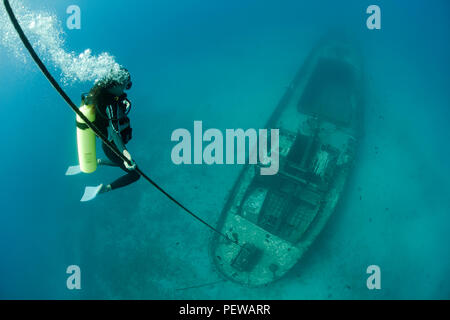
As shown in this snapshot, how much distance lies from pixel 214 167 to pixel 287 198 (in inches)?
142

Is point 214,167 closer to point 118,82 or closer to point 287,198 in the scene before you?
point 287,198

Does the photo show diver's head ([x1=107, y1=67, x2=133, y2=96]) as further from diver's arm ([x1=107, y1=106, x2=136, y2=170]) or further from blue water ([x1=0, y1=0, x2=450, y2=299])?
blue water ([x1=0, y1=0, x2=450, y2=299])

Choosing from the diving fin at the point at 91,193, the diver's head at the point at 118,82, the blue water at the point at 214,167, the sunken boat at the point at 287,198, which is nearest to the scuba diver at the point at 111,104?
the diver's head at the point at 118,82

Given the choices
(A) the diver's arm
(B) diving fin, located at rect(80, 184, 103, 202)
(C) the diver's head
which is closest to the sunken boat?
(B) diving fin, located at rect(80, 184, 103, 202)

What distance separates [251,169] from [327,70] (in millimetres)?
6634

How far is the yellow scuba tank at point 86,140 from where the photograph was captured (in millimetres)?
2508

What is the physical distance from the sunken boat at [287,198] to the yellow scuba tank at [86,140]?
5.29 metres

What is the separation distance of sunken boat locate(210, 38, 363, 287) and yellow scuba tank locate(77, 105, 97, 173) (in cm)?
529

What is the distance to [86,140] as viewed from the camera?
105 inches

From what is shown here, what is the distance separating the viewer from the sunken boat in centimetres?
709

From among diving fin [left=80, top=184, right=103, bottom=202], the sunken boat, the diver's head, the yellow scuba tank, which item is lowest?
the sunken boat

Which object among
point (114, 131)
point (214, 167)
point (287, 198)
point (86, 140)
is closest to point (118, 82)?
point (114, 131)

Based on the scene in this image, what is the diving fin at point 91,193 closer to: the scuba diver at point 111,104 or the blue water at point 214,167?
the scuba diver at point 111,104
